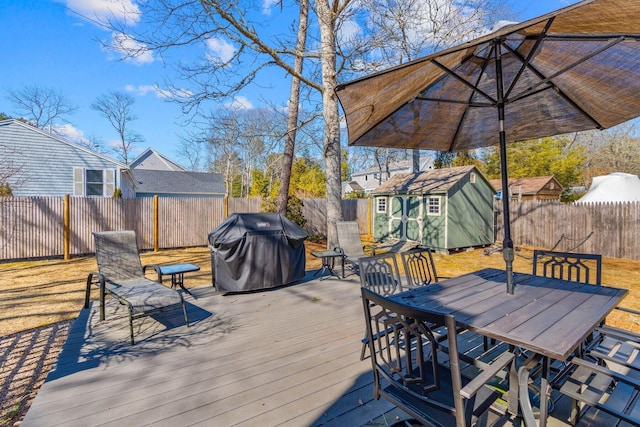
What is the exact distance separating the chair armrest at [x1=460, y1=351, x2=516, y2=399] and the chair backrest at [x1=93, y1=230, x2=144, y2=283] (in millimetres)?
4244

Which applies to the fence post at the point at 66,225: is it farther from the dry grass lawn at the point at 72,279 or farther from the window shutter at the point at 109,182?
the window shutter at the point at 109,182

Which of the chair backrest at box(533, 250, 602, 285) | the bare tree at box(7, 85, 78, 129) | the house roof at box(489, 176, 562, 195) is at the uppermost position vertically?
the bare tree at box(7, 85, 78, 129)

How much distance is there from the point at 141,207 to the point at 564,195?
852 inches

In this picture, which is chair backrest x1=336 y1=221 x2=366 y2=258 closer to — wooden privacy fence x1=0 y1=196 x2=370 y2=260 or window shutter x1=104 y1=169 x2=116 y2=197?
wooden privacy fence x1=0 y1=196 x2=370 y2=260

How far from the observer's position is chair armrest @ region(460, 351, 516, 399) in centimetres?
122

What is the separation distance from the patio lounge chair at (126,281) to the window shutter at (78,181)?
1024cm

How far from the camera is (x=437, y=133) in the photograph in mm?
3623

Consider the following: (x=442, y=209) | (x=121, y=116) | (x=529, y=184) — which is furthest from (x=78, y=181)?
(x=529, y=184)

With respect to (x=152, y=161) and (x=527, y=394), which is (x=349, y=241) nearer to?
(x=527, y=394)

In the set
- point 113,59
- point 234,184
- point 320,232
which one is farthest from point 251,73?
point 234,184

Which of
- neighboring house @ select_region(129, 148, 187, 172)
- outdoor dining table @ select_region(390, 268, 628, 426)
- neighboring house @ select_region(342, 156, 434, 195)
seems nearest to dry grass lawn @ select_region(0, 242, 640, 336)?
outdoor dining table @ select_region(390, 268, 628, 426)

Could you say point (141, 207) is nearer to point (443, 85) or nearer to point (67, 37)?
point (67, 37)

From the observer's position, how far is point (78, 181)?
11.8 m

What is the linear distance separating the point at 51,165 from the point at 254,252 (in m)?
11.6
